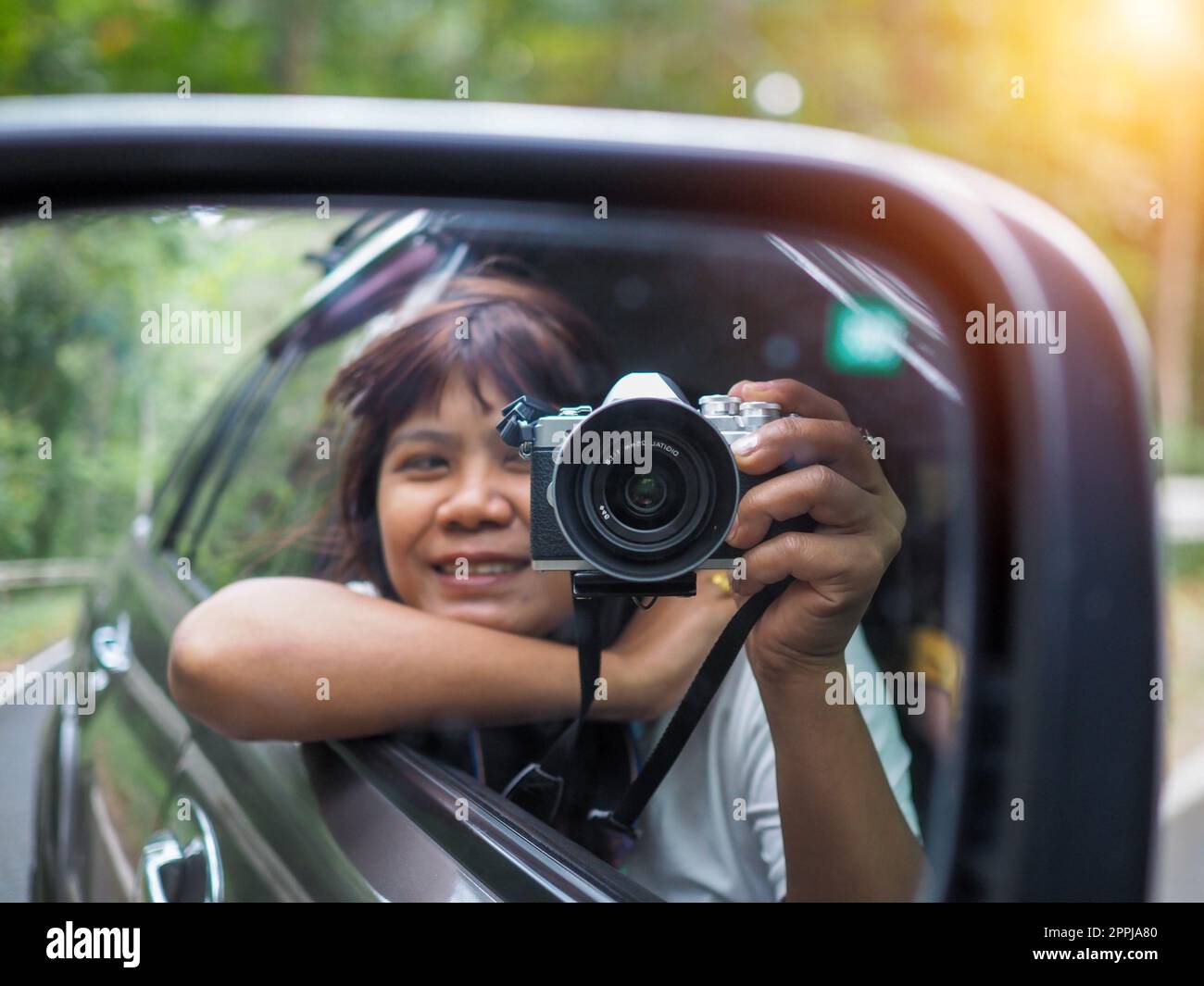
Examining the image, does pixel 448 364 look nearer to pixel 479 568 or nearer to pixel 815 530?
pixel 479 568

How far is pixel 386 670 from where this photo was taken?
1.80 m

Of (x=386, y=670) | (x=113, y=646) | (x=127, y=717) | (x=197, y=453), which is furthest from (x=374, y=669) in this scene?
(x=197, y=453)

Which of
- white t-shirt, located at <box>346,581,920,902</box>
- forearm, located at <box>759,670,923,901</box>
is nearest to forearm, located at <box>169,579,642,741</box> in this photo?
white t-shirt, located at <box>346,581,920,902</box>

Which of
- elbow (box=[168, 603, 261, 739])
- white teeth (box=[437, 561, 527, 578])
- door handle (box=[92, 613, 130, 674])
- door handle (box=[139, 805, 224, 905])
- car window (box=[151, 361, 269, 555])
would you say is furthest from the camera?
car window (box=[151, 361, 269, 555])

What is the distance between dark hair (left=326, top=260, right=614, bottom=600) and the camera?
1.80 metres

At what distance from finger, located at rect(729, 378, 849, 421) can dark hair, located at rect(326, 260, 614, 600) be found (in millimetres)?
279

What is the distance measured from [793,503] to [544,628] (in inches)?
19.8

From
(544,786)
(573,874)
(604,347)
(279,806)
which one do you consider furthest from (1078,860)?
(279,806)

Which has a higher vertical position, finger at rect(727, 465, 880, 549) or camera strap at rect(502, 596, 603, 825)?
finger at rect(727, 465, 880, 549)

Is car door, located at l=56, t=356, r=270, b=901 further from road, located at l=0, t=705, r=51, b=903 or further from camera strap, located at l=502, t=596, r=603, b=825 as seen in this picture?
camera strap, located at l=502, t=596, r=603, b=825

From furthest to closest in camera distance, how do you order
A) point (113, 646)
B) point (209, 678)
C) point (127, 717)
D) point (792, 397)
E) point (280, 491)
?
point (113, 646), point (127, 717), point (280, 491), point (209, 678), point (792, 397)

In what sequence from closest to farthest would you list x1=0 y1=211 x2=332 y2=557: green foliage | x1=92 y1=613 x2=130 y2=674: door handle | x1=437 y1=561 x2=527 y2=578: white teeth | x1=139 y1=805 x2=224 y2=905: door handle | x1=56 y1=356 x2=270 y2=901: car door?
1. x1=437 y1=561 x2=527 y2=578: white teeth
2. x1=139 y1=805 x2=224 y2=905: door handle
3. x1=56 y1=356 x2=270 y2=901: car door
4. x1=0 y1=211 x2=332 y2=557: green foliage
5. x1=92 y1=613 x2=130 y2=674: door handle

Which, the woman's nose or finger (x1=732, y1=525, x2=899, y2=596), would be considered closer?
A: finger (x1=732, y1=525, x2=899, y2=596)
